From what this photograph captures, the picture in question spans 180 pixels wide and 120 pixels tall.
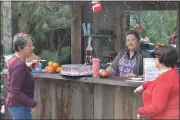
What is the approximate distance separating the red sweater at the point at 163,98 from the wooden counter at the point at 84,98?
128 cm

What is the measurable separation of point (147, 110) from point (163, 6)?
3273 mm

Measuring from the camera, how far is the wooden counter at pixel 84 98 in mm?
5145

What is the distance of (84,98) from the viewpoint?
561 centimetres

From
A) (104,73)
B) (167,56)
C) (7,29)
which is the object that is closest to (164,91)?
(167,56)

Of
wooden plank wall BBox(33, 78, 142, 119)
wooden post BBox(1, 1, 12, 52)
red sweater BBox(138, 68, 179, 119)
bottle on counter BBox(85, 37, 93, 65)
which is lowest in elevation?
wooden plank wall BBox(33, 78, 142, 119)

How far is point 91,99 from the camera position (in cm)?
554

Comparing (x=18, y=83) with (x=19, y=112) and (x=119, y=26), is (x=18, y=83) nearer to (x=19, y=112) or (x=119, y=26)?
(x=19, y=112)

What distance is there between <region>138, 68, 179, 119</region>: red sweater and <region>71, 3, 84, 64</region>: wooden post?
3149 millimetres

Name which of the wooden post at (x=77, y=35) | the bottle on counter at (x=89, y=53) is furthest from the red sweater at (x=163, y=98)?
the wooden post at (x=77, y=35)

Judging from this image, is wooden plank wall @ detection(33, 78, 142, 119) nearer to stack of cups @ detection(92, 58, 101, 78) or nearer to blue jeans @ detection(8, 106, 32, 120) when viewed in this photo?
stack of cups @ detection(92, 58, 101, 78)

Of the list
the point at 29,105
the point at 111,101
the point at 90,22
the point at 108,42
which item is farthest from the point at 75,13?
the point at 29,105

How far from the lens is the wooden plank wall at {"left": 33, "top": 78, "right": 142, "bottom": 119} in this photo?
520 centimetres

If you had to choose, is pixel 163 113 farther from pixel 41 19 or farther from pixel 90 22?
pixel 41 19

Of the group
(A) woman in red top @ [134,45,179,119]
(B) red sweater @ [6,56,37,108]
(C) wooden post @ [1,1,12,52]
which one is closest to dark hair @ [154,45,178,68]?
(A) woman in red top @ [134,45,179,119]
